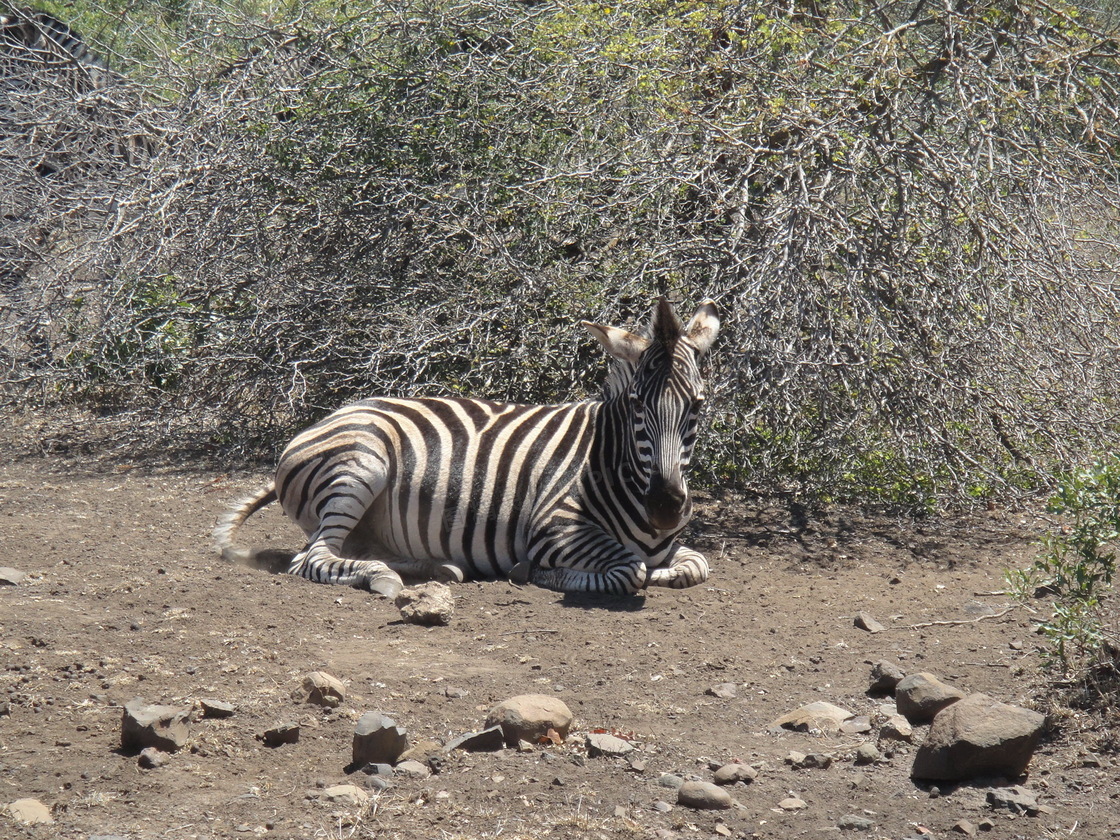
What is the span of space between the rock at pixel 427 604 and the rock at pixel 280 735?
136 cm

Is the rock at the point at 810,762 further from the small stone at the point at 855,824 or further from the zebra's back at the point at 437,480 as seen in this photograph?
the zebra's back at the point at 437,480

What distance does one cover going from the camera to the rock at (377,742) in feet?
12.2

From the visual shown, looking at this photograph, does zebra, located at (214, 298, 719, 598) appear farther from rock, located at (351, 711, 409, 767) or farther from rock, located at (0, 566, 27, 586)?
rock, located at (351, 711, 409, 767)

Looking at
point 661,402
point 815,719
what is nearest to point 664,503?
point 661,402

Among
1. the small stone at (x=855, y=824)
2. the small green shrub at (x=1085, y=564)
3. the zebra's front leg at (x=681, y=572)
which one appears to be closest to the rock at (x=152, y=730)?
the small stone at (x=855, y=824)

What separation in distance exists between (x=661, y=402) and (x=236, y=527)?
101 inches

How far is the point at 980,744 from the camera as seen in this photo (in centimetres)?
357

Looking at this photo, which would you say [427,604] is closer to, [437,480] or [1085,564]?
[437,480]

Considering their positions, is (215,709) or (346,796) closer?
(346,796)

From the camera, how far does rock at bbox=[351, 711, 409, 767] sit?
371cm

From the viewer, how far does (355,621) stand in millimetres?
5281

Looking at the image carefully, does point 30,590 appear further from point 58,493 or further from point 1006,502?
point 1006,502

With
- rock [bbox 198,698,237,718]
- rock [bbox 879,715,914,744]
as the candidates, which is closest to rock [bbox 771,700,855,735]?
rock [bbox 879,715,914,744]

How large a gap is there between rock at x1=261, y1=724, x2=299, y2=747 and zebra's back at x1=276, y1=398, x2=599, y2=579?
7.41ft
